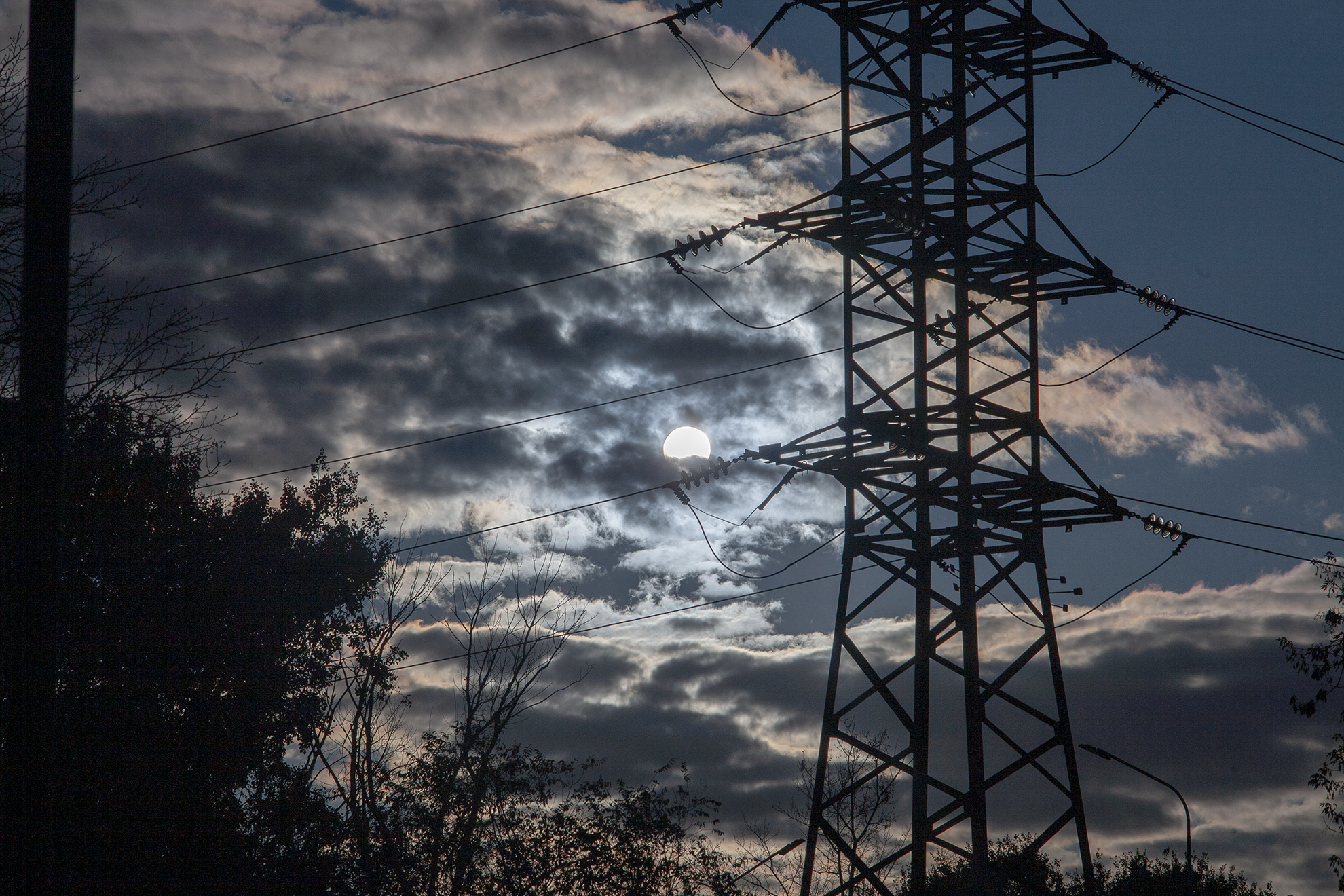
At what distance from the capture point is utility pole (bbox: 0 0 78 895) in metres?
6.78

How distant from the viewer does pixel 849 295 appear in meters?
19.4

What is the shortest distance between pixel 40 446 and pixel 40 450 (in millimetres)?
27

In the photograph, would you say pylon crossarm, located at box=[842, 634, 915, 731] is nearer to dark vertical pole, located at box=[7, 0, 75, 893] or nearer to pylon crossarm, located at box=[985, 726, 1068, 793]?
pylon crossarm, located at box=[985, 726, 1068, 793]

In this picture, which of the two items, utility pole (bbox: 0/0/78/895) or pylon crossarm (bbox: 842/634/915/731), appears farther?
pylon crossarm (bbox: 842/634/915/731)

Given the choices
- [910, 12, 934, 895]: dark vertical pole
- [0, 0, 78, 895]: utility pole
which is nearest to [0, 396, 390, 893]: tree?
[0, 0, 78, 895]: utility pole

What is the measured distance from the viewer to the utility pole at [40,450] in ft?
22.2

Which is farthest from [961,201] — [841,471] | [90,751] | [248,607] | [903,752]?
[248,607]

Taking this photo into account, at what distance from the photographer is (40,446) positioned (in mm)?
7039

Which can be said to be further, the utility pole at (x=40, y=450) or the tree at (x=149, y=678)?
the tree at (x=149, y=678)

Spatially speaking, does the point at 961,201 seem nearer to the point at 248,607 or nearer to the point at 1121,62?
the point at 1121,62

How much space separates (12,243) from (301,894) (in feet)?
49.5

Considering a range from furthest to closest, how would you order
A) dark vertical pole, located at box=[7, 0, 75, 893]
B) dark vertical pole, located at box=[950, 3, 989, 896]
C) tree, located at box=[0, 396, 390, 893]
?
tree, located at box=[0, 396, 390, 893], dark vertical pole, located at box=[950, 3, 989, 896], dark vertical pole, located at box=[7, 0, 75, 893]

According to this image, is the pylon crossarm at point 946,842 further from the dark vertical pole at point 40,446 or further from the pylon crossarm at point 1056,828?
the dark vertical pole at point 40,446

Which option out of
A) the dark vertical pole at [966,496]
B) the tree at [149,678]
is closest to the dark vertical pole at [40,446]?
the tree at [149,678]
